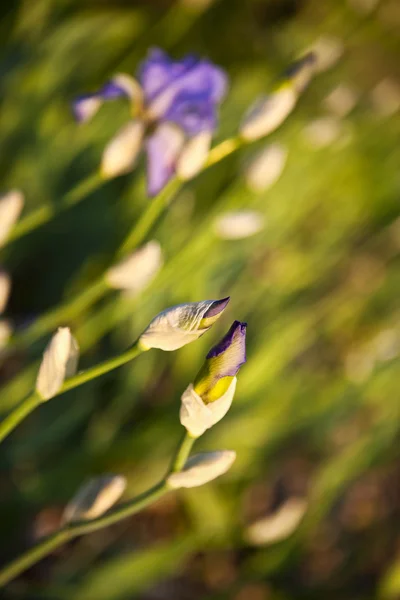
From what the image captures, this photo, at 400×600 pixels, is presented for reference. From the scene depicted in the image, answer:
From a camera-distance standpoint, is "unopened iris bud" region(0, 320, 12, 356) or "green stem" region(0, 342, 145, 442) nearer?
"green stem" region(0, 342, 145, 442)

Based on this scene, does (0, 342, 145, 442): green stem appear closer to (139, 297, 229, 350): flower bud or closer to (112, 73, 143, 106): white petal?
(139, 297, 229, 350): flower bud

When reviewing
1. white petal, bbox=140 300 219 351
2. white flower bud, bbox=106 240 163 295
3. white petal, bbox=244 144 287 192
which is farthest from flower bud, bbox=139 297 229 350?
white petal, bbox=244 144 287 192

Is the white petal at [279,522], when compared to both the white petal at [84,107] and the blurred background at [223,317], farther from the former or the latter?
the white petal at [84,107]

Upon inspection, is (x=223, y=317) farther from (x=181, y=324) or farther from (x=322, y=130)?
(x=181, y=324)

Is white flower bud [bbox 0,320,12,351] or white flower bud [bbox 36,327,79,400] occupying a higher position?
white flower bud [bbox 0,320,12,351]

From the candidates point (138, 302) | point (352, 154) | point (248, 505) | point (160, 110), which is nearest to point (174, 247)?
point (138, 302)

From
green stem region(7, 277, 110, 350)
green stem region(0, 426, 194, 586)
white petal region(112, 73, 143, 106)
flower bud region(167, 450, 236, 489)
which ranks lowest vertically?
flower bud region(167, 450, 236, 489)
